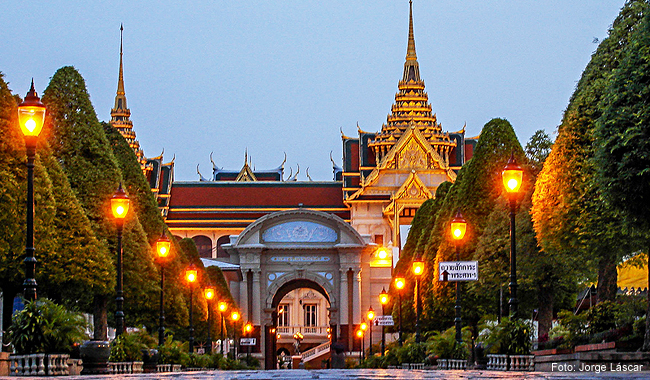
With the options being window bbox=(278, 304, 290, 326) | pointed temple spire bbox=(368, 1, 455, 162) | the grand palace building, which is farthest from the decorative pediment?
window bbox=(278, 304, 290, 326)

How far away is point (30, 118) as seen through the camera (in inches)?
907

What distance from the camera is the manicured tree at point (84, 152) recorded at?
41531 millimetres

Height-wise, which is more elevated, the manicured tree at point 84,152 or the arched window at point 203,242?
the arched window at point 203,242

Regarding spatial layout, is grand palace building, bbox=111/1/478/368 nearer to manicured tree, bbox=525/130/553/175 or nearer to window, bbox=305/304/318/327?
window, bbox=305/304/318/327

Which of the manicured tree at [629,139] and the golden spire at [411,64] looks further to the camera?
the golden spire at [411,64]

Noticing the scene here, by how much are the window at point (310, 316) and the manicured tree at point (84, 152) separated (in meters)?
74.2

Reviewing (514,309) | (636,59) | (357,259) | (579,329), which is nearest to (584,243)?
(579,329)

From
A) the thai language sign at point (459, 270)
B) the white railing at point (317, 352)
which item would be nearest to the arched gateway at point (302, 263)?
the white railing at point (317, 352)

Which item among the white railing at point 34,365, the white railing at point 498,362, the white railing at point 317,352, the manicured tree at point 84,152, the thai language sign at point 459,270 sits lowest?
the white railing at point 317,352

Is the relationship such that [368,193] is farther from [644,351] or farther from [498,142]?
[644,351]

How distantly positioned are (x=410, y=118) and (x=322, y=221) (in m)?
36.3

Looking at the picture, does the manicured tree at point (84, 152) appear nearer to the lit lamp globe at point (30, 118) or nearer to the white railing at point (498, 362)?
the white railing at point (498, 362)

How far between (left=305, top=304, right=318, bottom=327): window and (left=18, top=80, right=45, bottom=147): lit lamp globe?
308 feet

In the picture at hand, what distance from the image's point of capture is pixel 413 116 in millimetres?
125375
